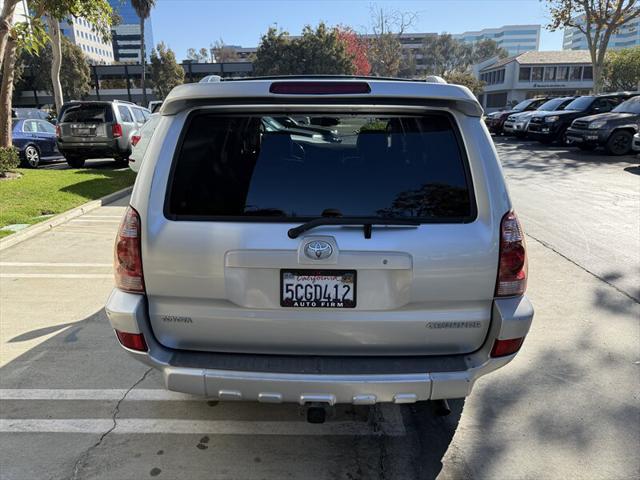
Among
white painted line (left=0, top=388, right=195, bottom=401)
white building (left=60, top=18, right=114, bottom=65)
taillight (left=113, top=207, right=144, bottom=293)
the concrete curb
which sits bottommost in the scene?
white painted line (left=0, top=388, right=195, bottom=401)

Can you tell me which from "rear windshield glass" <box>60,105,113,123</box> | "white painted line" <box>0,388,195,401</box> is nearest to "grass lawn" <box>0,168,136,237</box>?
"rear windshield glass" <box>60,105,113,123</box>

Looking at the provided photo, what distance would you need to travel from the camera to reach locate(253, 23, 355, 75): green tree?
45.8 metres

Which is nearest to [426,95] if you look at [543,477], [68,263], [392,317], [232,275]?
[392,317]

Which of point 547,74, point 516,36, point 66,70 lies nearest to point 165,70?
A: point 66,70

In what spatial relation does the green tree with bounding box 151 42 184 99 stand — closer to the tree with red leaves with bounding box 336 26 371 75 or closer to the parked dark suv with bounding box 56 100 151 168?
the tree with red leaves with bounding box 336 26 371 75

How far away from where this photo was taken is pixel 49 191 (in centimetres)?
966

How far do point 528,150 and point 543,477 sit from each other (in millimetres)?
17857

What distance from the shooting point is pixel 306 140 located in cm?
253

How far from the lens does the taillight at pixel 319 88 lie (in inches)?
90.4

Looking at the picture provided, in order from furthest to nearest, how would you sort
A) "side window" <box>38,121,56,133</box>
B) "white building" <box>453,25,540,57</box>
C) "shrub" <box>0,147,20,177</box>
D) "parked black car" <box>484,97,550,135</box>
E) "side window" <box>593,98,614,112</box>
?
1. "white building" <box>453,25,540,57</box>
2. "parked black car" <box>484,97,550,135</box>
3. "side window" <box>593,98,614,112</box>
4. "side window" <box>38,121,56,133</box>
5. "shrub" <box>0,147,20,177</box>

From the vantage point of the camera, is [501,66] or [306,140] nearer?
[306,140]

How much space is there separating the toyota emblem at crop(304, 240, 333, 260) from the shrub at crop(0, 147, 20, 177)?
10.9 metres

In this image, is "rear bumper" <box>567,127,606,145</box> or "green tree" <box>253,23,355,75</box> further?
"green tree" <box>253,23,355,75</box>

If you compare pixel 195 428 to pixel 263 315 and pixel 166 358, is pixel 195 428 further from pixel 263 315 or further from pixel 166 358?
pixel 263 315
